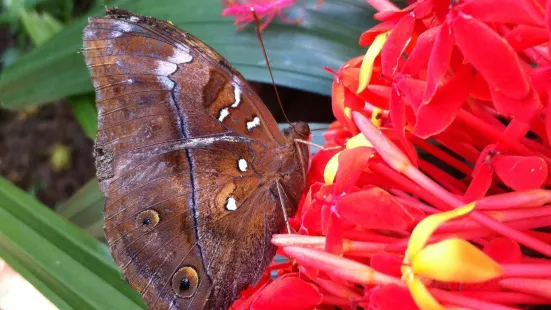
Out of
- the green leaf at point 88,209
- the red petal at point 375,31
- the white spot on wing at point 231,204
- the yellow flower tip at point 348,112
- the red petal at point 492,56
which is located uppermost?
the red petal at point 492,56

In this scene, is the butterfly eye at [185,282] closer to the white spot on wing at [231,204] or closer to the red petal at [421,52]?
the white spot on wing at [231,204]

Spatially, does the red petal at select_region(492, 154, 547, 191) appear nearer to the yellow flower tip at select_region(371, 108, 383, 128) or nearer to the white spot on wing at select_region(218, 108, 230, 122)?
the yellow flower tip at select_region(371, 108, 383, 128)

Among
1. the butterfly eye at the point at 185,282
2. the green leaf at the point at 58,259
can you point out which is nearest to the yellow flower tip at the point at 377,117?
the butterfly eye at the point at 185,282

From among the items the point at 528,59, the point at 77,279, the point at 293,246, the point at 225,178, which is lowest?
the point at 77,279

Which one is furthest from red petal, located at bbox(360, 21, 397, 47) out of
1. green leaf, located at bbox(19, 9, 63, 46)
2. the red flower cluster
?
green leaf, located at bbox(19, 9, 63, 46)

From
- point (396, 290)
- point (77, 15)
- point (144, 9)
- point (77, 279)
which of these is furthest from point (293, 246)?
point (77, 15)

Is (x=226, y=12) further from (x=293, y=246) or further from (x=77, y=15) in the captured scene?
(x=77, y=15)
